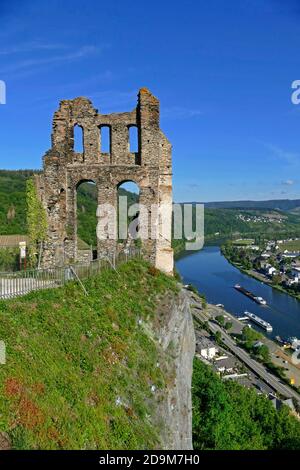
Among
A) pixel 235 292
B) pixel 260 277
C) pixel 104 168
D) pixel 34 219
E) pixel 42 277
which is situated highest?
pixel 104 168

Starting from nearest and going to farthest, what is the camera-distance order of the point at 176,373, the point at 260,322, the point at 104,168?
the point at 176,373 < the point at 104,168 < the point at 260,322

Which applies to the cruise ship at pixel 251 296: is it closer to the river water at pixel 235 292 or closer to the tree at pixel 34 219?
the river water at pixel 235 292

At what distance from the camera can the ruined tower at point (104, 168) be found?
686 inches

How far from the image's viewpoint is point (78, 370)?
9195 mm

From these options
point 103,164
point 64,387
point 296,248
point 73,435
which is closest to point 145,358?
point 64,387

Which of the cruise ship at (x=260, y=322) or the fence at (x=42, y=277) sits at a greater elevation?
the fence at (x=42, y=277)

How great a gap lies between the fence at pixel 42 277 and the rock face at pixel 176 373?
9.03 feet

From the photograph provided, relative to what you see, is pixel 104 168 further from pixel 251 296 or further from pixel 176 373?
pixel 251 296

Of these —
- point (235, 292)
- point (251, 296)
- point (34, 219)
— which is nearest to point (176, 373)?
point (34, 219)

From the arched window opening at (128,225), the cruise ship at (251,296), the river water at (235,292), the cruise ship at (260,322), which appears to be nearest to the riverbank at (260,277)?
the river water at (235,292)

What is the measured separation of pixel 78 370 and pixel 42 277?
3.91 m

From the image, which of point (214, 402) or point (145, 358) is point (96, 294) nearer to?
point (145, 358)

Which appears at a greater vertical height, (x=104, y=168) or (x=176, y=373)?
(x=104, y=168)
